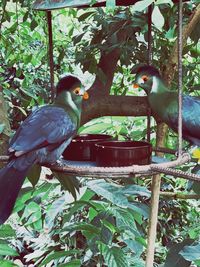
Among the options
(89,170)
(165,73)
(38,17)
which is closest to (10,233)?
(89,170)

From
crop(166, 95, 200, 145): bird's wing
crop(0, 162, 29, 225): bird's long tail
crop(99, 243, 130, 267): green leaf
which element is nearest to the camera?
crop(0, 162, 29, 225): bird's long tail

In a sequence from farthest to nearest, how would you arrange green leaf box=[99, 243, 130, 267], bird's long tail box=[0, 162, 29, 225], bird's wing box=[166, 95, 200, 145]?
bird's wing box=[166, 95, 200, 145] → green leaf box=[99, 243, 130, 267] → bird's long tail box=[0, 162, 29, 225]

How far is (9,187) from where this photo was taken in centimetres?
107

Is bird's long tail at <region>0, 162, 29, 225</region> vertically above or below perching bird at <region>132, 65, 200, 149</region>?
below

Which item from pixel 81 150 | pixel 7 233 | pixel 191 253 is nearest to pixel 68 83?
pixel 81 150

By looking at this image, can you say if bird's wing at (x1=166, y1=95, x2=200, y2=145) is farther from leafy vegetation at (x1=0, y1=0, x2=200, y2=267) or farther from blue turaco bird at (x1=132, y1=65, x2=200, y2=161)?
leafy vegetation at (x1=0, y1=0, x2=200, y2=267)

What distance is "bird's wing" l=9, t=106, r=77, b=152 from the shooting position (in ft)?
3.57

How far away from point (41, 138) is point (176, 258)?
0.54 m

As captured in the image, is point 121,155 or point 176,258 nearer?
point 121,155

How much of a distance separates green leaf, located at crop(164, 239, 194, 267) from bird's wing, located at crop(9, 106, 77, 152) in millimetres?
469

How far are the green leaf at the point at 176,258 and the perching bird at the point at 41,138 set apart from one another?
1.49 feet

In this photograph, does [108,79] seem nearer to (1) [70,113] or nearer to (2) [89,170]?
(1) [70,113]

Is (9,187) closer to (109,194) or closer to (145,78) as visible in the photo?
(109,194)

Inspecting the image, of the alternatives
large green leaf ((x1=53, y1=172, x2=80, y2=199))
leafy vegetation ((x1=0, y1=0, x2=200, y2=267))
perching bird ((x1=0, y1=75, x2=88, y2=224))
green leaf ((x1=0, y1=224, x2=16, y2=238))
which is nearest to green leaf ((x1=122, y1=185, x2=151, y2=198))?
leafy vegetation ((x1=0, y1=0, x2=200, y2=267))
